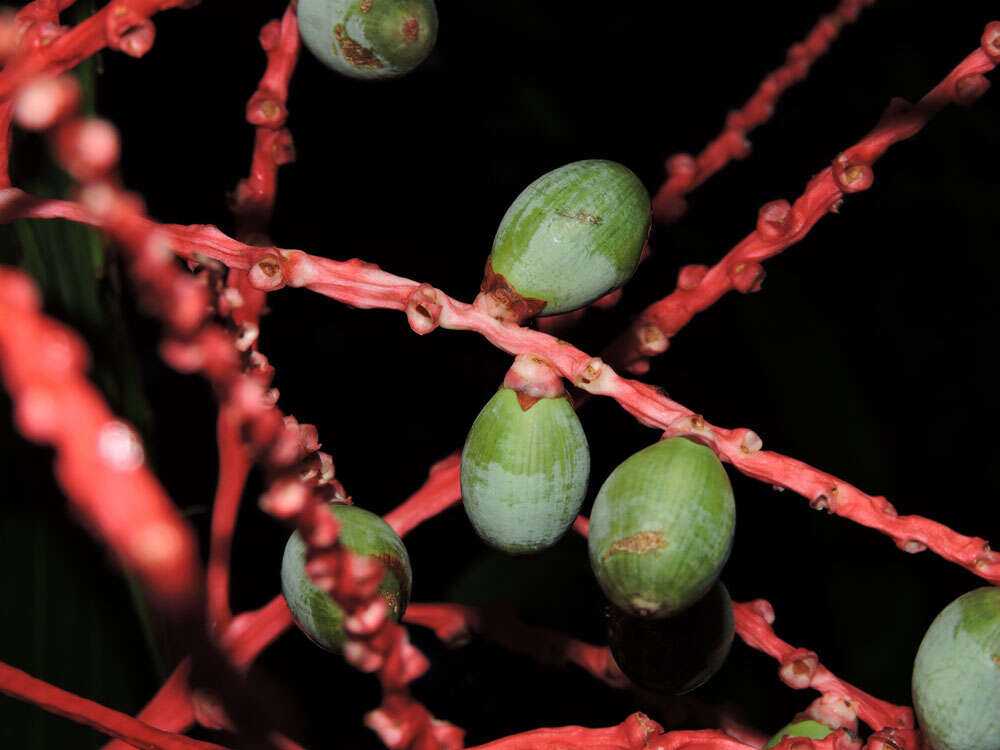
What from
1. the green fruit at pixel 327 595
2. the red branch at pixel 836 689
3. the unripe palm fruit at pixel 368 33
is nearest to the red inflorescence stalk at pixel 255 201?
the unripe palm fruit at pixel 368 33

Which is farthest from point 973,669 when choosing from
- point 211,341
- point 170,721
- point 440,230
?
point 440,230

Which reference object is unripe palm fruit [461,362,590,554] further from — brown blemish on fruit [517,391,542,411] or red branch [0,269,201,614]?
red branch [0,269,201,614]

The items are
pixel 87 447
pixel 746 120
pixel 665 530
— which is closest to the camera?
pixel 87 447

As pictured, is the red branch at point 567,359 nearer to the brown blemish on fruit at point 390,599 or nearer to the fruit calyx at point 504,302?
the fruit calyx at point 504,302

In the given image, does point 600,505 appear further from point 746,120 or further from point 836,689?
point 746,120

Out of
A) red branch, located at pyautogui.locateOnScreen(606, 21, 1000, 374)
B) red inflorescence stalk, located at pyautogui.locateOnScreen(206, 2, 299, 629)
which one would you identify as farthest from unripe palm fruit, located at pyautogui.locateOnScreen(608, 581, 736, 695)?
red inflorescence stalk, located at pyautogui.locateOnScreen(206, 2, 299, 629)

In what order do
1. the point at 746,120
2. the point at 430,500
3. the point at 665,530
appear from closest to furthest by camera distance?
the point at 665,530
the point at 430,500
the point at 746,120

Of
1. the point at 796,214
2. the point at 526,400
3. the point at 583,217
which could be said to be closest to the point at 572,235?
the point at 583,217
